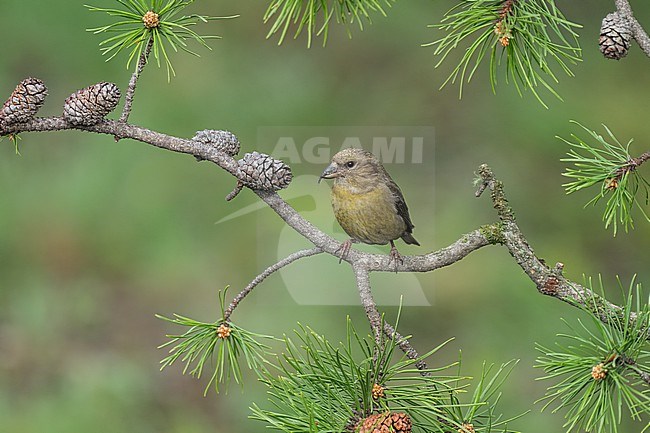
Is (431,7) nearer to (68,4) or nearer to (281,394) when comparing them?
(68,4)

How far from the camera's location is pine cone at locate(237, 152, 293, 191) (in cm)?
83

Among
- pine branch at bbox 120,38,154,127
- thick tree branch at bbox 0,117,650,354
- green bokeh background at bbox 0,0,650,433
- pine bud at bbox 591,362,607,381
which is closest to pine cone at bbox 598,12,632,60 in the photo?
thick tree branch at bbox 0,117,650,354

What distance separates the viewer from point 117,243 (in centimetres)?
170

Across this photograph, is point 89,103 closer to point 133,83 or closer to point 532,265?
point 133,83

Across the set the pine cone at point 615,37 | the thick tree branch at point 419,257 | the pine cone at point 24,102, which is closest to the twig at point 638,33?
the pine cone at point 615,37

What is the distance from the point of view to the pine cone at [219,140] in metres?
0.85

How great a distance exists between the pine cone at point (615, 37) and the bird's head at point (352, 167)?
0.35 meters

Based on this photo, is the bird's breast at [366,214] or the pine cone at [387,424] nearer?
the pine cone at [387,424]

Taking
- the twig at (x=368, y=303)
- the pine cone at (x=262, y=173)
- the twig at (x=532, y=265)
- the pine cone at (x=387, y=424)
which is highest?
the pine cone at (x=262, y=173)

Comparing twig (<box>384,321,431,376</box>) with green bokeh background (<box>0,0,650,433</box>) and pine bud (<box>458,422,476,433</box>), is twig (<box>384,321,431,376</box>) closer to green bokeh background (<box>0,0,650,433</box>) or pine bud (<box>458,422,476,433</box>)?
pine bud (<box>458,422,476,433</box>)

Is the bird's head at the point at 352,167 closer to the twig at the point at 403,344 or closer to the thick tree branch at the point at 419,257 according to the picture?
the thick tree branch at the point at 419,257

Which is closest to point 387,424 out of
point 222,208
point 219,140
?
point 219,140

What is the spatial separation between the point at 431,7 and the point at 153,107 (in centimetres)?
52

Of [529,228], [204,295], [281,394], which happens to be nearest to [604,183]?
[281,394]
